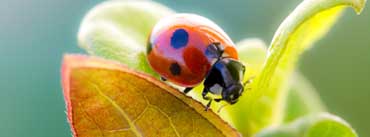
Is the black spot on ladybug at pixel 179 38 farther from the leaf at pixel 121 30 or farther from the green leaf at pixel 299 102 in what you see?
the green leaf at pixel 299 102

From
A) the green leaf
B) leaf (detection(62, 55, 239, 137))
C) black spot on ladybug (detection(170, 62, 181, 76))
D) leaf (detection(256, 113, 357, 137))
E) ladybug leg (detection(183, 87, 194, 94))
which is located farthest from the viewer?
the green leaf

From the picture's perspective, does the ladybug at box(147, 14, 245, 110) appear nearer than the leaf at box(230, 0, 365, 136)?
No

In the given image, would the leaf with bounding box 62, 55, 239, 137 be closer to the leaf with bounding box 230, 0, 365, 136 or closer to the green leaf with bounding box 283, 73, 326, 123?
the leaf with bounding box 230, 0, 365, 136

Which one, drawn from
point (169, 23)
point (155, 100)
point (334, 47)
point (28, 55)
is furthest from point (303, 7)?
point (28, 55)

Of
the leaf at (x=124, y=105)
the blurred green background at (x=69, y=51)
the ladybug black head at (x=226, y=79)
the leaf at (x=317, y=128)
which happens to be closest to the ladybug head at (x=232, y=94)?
the ladybug black head at (x=226, y=79)

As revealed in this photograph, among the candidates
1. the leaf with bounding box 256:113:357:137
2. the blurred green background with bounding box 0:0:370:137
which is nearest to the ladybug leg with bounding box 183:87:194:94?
the leaf with bounding box 256:113:357:137

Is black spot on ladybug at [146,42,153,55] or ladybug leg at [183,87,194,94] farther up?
black spot on ladybug at [146,42,153,55]
